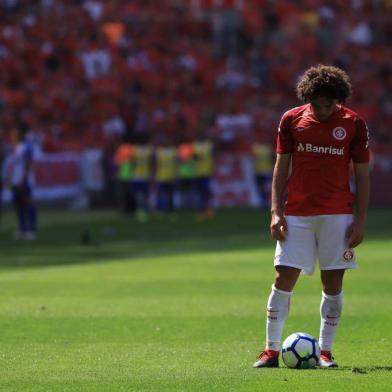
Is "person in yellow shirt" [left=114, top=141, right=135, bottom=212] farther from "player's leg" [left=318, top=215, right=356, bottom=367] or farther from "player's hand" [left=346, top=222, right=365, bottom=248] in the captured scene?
"player's hand" [left=346, top=222, right=365, bottom=248]

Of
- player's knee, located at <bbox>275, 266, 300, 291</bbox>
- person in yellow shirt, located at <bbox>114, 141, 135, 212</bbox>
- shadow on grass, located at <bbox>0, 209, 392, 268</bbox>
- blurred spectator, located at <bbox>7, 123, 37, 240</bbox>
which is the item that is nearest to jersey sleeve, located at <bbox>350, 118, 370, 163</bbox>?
player's knee, located at <bbox>275, 266, 300, 291</bbox>

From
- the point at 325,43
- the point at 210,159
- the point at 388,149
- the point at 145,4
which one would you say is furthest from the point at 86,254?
the point at 325,43

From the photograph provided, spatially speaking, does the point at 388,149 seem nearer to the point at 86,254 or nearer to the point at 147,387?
the point at 86,254

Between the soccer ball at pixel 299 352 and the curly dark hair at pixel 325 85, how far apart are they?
174 centimetres

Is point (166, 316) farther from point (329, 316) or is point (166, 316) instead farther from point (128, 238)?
point (128, 238)

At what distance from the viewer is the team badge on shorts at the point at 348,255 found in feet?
28.5

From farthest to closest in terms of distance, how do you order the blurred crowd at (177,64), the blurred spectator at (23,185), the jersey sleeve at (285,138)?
1. the blurred crowd at (177,64)
2. the blurred spectator at (23,185)
3. the jersey sleeve at (285,138)

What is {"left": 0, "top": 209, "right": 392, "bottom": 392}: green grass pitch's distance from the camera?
827 cm

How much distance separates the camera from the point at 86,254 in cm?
2102

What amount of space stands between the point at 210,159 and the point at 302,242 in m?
24.1

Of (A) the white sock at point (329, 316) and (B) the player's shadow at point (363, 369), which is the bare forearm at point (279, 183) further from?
(B) the player's shadow at point (363, 369)

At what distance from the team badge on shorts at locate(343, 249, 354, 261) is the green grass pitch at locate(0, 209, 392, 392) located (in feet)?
2.65

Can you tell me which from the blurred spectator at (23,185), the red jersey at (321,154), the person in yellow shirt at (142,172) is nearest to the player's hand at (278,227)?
the red jersey at (321,154)

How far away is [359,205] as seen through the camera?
871cm
